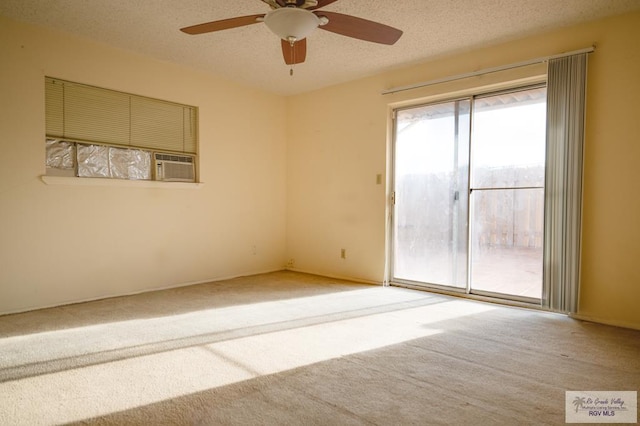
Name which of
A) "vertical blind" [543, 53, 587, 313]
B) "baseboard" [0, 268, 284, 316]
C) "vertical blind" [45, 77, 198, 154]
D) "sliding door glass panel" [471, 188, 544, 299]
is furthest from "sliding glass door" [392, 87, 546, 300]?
"vertical blind" [45, 77, 198, 154]

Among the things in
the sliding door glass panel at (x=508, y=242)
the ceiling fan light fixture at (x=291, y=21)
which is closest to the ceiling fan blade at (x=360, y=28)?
the ceiling fan light fixture at (x=291, y=21)

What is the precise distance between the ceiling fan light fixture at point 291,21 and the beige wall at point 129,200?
2504mm

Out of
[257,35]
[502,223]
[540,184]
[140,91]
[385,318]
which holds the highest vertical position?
[257,35]

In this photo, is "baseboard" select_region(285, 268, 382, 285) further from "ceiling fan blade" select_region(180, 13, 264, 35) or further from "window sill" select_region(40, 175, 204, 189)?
"ceiling fan blade" select_region(180, 13, 264, 35)

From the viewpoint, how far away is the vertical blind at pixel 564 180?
11.1 ft

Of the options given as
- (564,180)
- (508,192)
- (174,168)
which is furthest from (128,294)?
(564,180)

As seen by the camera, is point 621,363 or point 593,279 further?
point 593,279

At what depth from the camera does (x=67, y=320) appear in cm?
323

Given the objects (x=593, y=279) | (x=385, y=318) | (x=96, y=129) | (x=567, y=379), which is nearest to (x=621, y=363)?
(x=567, y=379)

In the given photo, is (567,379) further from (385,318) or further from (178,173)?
(178,173)

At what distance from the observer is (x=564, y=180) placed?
344 centimetres

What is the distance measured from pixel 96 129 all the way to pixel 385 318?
11.3 ft

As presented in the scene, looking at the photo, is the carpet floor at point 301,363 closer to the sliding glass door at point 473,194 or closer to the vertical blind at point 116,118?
the sliding glass door at point 473,194

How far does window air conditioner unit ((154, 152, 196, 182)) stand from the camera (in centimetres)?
448
